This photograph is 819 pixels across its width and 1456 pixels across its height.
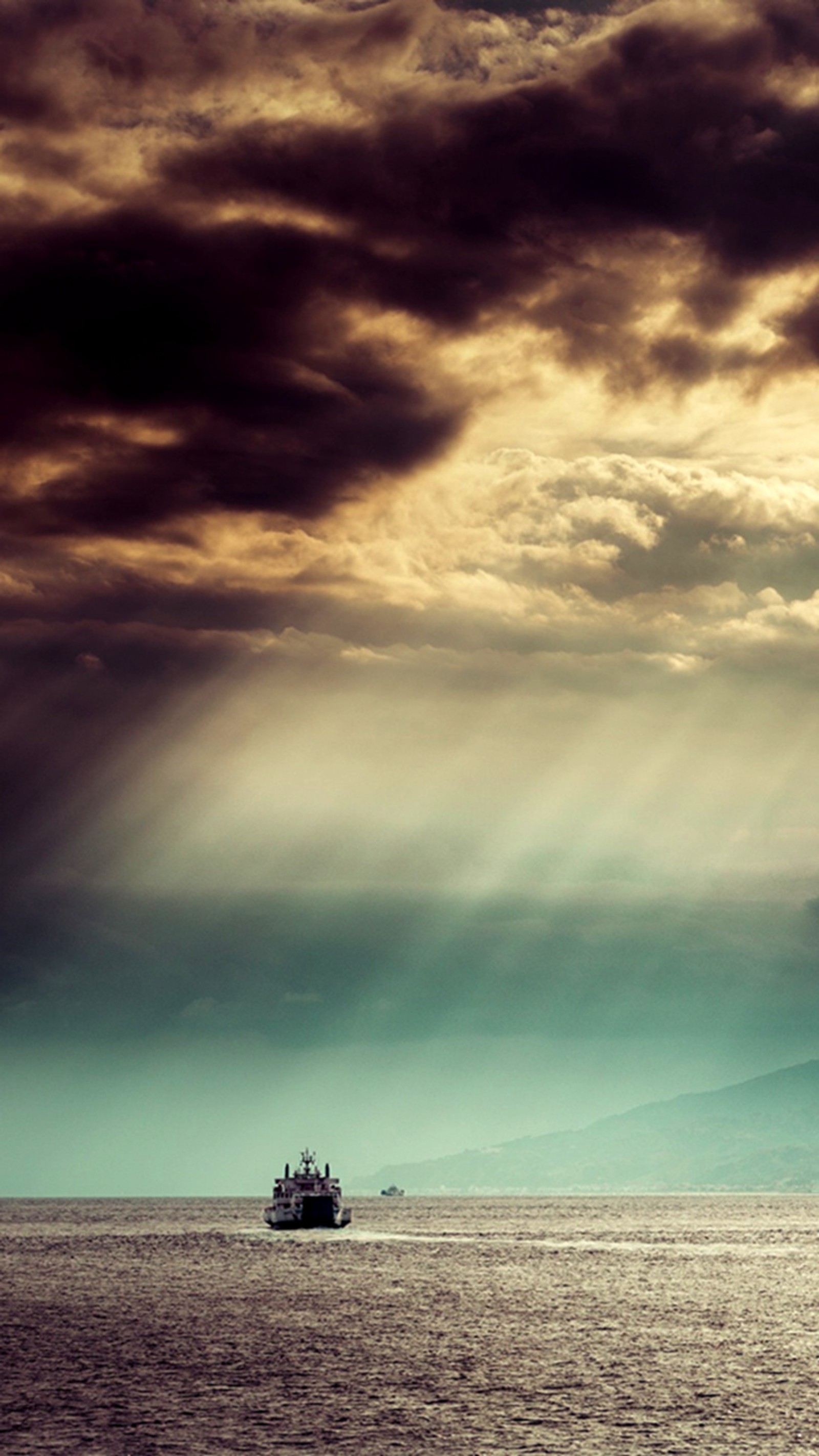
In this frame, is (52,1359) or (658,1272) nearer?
(52,1359)

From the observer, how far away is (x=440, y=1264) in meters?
197

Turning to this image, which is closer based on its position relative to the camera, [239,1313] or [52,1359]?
[52,1359]

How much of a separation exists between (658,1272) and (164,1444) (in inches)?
4807

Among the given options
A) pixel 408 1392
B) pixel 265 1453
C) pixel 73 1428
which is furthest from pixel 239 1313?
pixel 265 1453

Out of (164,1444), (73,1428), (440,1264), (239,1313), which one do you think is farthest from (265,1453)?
(440,1264)

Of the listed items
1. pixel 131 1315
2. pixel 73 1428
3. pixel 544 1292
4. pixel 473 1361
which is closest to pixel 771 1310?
pixel 544 1292

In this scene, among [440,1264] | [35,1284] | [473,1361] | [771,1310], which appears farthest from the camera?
[440,1264]

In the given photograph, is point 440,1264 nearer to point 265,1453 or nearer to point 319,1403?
point 319,1403

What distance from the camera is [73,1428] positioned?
66.1 m

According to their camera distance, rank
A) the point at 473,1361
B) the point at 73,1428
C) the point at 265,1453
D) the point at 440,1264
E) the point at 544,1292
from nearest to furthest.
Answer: the point at 265,1453, the point at 73,1428, the point at 473,1361, the point at 544,1292, the point at 440,1264

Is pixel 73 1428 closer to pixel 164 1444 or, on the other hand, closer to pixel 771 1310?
pixel 164 1444

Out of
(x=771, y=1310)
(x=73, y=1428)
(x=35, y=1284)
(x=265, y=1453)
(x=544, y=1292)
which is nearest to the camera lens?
(x=265, y=1453)

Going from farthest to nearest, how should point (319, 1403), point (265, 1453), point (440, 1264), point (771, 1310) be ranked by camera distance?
point (440, 1264) < point (771, 1310) < point (319, 1403) < point (265, 1453)

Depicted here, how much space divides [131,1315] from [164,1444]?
70.0 metres
